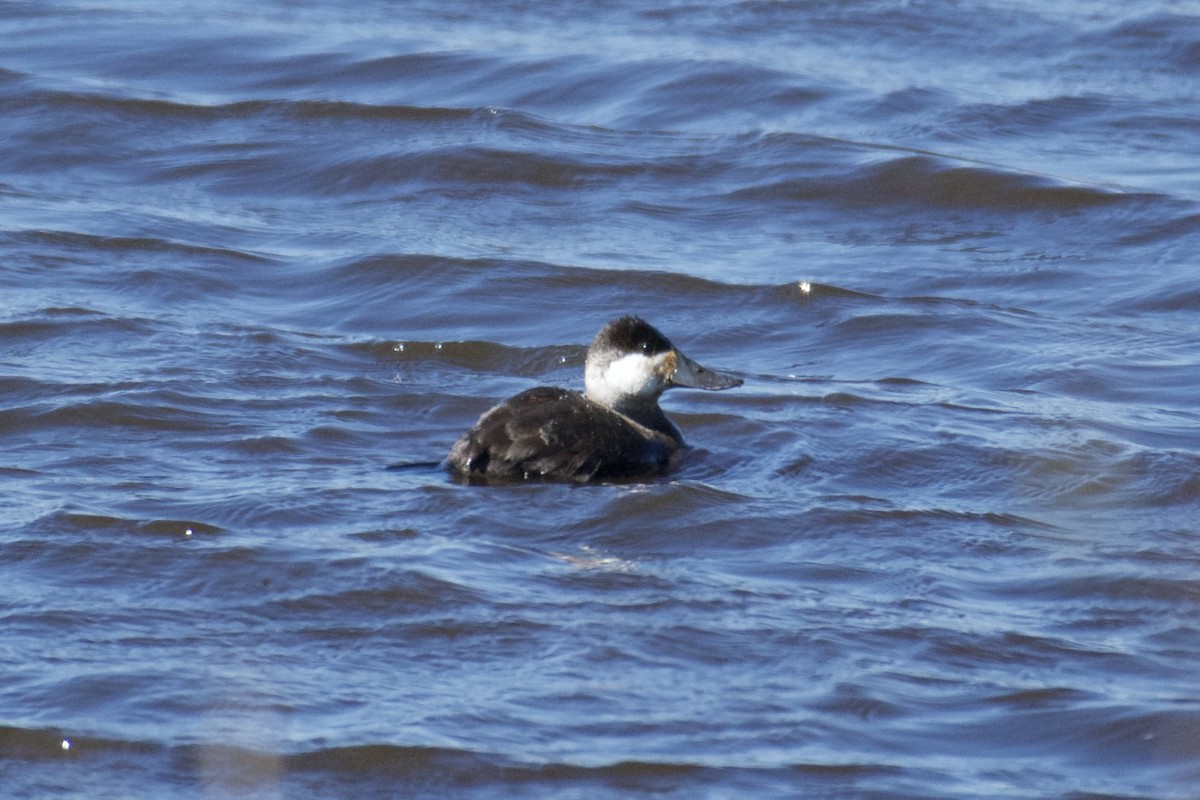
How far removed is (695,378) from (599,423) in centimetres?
64

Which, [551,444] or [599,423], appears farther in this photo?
[599,423]

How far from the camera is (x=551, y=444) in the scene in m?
7.17

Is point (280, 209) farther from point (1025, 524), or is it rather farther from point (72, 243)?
point (1025, 524)

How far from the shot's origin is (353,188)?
11867 millimetres

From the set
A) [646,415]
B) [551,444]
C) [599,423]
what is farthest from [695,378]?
[551,444]

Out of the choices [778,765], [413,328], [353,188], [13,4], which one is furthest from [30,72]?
[778,765]

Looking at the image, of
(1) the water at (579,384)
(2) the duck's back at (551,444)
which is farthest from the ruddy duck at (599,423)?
(1) the water at (579,384)

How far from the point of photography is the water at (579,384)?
495 centimetres

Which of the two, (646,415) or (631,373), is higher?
(631,373)

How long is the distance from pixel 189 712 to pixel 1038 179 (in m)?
7.75

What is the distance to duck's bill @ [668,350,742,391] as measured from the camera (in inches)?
308

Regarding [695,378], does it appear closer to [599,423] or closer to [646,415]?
[646,415]

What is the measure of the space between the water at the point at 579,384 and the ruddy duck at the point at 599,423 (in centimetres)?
19

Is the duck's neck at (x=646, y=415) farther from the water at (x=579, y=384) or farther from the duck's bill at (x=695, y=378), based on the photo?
the water at (x=579, y=384)
